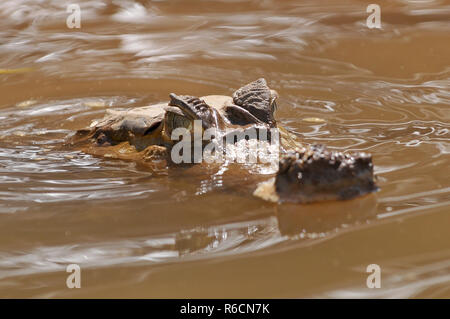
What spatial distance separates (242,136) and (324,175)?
108 cm

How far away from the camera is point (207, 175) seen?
14.5 feet

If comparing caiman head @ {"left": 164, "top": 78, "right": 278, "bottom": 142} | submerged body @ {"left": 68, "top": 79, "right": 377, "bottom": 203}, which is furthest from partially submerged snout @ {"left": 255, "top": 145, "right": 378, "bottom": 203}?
caiman head @ {"left": 164, "top": 78, "right": 278, "bottom": 142}

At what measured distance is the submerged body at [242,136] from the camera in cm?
369

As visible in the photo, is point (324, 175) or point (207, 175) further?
point (207, 175)

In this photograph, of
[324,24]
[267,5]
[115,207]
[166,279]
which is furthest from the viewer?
[267,5]

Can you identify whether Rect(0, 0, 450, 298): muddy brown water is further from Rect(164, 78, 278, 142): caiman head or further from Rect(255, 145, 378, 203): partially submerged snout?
Rect(164, 78, 278, 142): caiman head

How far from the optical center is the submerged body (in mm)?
3693

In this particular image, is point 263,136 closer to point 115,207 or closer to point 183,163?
point 183,163

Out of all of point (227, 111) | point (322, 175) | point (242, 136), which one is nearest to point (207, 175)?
point (242, 136)

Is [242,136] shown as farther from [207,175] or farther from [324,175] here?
[324,175]

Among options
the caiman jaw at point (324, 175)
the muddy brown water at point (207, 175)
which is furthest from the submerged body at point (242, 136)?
the muddy brown water at point (207, 175)

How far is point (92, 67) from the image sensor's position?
8.17 meters
